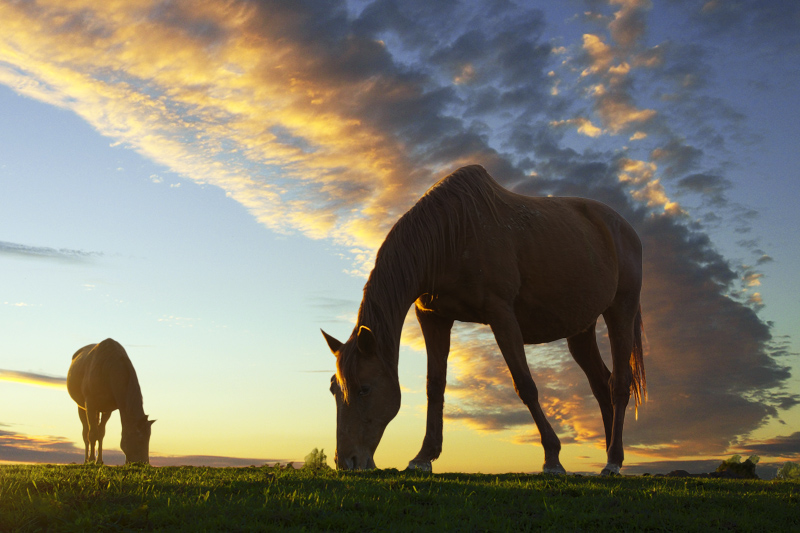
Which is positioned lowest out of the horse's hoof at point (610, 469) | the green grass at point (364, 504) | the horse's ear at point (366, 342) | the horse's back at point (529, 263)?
the horse's hoof at point (610, 469)

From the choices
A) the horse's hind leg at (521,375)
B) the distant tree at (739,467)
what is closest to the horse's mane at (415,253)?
the horse's hind leg at (521,375)

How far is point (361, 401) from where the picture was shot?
7008mm

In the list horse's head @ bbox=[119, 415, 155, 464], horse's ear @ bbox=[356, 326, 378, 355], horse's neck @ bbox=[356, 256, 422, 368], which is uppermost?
horse's neck @ bbox=[356, 256, 422, 368]

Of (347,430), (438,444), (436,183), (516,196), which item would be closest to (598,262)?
(516,196)

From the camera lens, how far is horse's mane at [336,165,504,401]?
7.23 metres

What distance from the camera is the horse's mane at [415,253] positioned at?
23.7 feet

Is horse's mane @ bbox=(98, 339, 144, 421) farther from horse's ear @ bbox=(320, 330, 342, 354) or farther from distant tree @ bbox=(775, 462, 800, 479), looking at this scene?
distant tree @ bbox=(775, 462, 800, 479)

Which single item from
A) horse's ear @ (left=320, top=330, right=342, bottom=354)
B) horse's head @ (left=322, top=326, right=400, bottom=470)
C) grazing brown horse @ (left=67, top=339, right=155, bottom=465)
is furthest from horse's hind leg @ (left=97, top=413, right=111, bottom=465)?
horse's head @ (left=322, top=326, right=400, bottom=470)

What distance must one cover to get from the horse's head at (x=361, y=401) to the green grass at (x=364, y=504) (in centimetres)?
50

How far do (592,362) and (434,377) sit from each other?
348 cm

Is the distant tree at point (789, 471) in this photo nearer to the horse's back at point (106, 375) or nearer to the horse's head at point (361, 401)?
the horse's head at point (361, 401)

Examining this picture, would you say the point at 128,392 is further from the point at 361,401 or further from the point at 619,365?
the point at 619,365

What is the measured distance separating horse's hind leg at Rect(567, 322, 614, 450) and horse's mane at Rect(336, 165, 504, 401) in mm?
3363

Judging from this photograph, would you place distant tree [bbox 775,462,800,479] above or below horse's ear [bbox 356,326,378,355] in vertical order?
below
